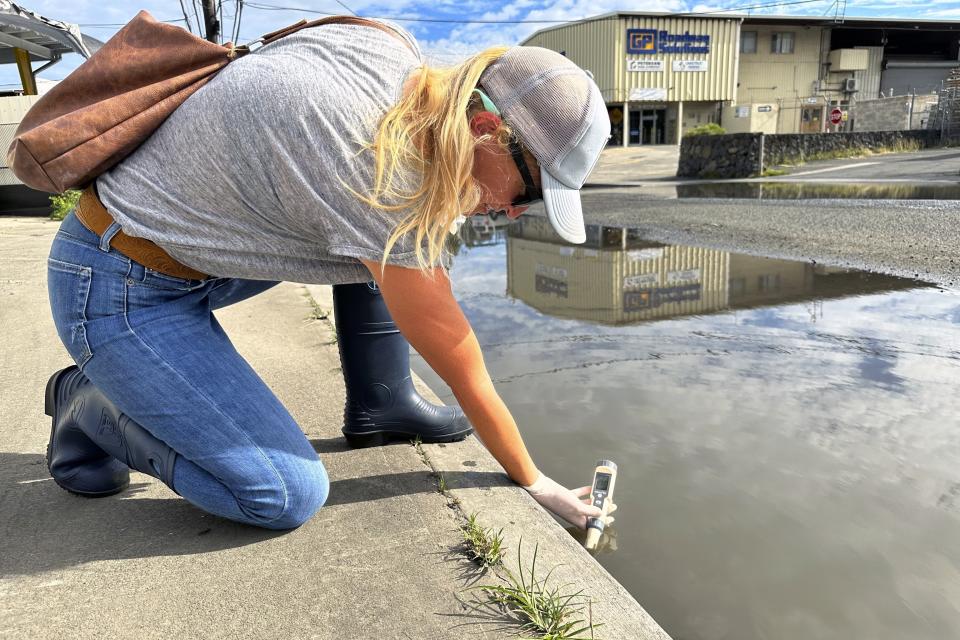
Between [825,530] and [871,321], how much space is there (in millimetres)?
2148

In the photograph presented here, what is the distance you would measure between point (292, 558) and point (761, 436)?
1.59 meters

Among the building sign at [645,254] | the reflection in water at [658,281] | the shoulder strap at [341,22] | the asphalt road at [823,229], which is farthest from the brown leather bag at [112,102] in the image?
the asphalt road at [823,229]

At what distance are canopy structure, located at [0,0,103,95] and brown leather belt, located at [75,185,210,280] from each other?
11.4 meters

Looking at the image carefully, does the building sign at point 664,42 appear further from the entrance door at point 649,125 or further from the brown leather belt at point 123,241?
the brown leather belt at point 123,241

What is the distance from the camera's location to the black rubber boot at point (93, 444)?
5.80 feet

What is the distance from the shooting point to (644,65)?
3094cm

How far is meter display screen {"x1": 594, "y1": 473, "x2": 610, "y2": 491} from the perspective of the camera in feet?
6.36

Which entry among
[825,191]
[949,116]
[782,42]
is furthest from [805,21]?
[825,191]

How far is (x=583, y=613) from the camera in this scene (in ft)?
4.58

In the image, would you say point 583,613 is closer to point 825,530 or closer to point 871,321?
point 825,530

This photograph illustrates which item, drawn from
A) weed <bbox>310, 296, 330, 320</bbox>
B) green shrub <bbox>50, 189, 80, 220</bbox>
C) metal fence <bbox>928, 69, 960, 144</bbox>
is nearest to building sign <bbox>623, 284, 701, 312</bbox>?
weed <bbox>310, 296, 330, 320</bbox>

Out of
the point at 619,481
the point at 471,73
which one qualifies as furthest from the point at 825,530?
the point at 471,73

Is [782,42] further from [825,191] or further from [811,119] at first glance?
[825,191]

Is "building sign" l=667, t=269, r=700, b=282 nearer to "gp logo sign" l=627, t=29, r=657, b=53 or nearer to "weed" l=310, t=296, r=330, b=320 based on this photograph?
"weed" l=310, t=296, r=330, b=320
